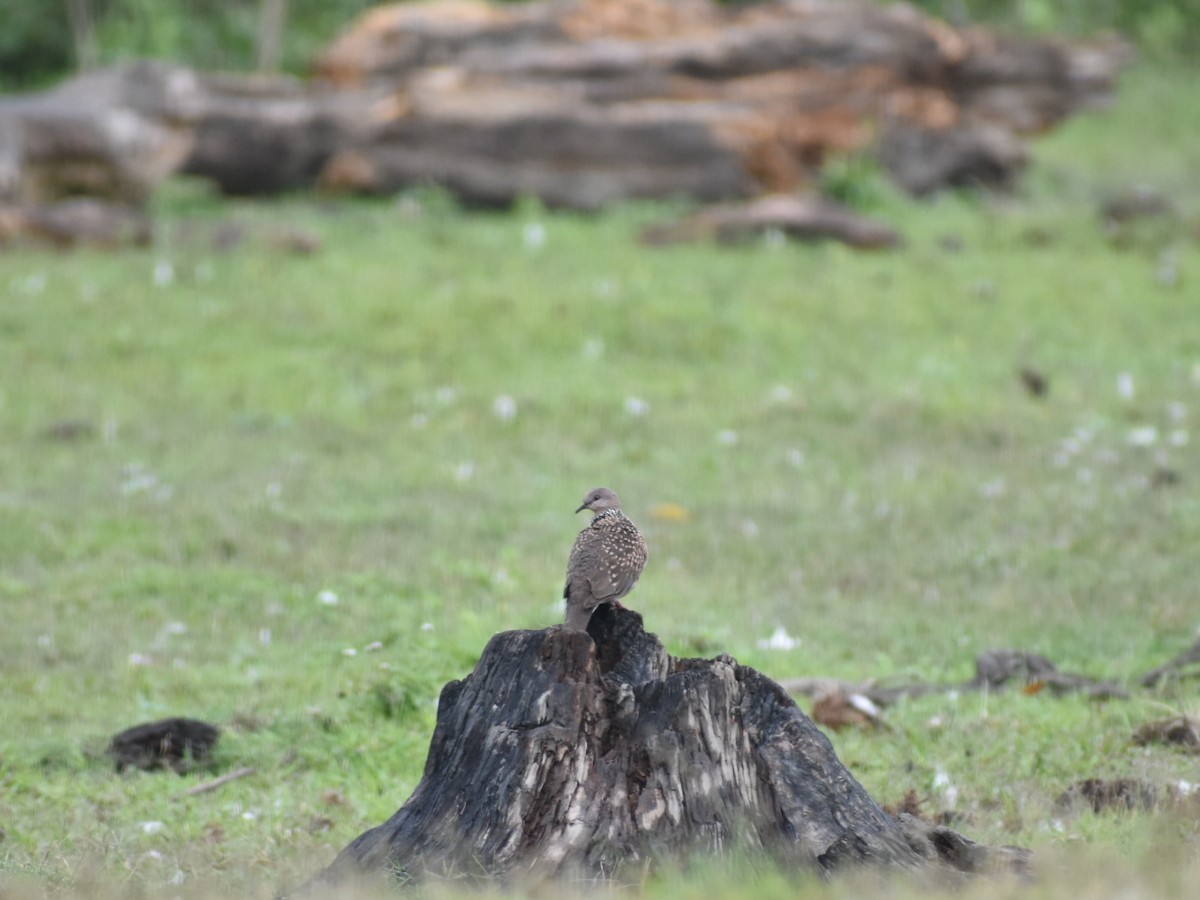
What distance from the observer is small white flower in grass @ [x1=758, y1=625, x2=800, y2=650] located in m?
8.15

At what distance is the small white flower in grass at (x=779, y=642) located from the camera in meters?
8.15

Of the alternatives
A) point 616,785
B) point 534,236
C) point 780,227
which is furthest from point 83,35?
point 616,785

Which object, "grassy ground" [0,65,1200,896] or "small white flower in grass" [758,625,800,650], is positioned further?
"small white flower in grass" [758,625,800,650]

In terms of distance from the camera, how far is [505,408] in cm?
1259

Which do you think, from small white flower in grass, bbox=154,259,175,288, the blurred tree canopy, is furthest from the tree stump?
the blurred tree canopy

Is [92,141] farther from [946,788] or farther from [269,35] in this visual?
[946,788]

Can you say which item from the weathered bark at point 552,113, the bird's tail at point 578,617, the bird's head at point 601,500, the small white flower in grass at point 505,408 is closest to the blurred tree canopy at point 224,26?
the weathered bark at point 552,113

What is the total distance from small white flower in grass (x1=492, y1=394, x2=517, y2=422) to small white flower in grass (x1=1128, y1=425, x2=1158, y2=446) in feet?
15.4

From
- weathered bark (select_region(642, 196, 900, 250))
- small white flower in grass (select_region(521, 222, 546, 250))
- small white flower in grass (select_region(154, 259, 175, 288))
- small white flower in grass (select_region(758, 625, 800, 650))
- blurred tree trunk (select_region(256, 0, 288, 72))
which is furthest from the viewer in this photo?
blurred tree trunk (select_region(256, 0, 288, 72))

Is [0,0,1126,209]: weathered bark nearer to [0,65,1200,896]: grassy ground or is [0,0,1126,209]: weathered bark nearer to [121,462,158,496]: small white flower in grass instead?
[0,65,1200,896]: grassy ground

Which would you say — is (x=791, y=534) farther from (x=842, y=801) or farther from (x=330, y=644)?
(x=842, y=801)

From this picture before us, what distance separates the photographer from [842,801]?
14.9ft

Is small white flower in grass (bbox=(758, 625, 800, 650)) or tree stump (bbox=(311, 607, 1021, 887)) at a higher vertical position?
tree stump (bbox=(311, 607, 1021, 887))

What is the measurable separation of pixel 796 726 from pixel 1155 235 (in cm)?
1369
